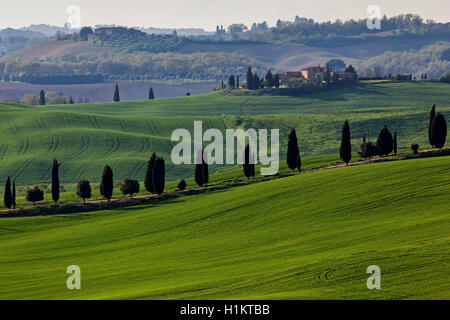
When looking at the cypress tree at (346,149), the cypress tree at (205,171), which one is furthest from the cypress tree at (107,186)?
the cypress tree at (346,149)

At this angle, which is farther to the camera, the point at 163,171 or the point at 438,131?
the point at 438,131

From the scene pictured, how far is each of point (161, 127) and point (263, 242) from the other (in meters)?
103

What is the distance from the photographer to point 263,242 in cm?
6153

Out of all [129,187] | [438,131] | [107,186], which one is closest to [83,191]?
[107,186]

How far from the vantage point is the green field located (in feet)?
415

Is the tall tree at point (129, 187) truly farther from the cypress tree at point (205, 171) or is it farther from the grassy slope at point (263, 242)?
the cypress tree at point (205, 171)

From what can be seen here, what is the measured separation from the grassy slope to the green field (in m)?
43.0

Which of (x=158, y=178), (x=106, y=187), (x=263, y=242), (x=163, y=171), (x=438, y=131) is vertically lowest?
(x=263, y=242)

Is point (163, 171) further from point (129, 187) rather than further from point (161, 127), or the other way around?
point (161, 127)

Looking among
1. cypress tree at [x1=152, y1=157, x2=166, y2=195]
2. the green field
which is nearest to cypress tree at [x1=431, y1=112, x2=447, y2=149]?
cypress tree at [x1=152, y1=157, x2=166, y2=195]

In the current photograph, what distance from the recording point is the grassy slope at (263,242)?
47.5 m

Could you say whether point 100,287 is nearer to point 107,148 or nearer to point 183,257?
point 183,257

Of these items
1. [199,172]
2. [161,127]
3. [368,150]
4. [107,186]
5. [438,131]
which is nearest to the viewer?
[107,186]

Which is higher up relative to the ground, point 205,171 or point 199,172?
point 205,171
